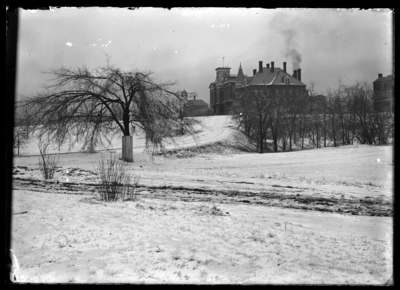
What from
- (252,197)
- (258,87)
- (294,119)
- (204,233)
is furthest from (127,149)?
(258,87)

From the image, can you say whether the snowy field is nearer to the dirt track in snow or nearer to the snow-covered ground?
the dirt track in snow

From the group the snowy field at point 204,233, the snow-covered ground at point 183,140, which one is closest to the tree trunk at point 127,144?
the snow-covered ground at point 183,140

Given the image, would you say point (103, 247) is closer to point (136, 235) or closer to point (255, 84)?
point (136, 235)

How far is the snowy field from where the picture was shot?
3.77 metres

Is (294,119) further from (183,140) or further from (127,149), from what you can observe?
(127,149)

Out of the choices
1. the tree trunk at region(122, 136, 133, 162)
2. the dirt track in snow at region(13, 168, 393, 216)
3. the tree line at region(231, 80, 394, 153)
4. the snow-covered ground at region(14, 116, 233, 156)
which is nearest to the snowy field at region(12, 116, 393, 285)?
the dirt track in snow at region(13, 168, 393, 216)

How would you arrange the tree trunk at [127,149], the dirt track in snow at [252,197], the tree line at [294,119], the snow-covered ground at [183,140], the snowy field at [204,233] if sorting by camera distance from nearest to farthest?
the snowy field at [204,233] < the dirt track in snow at [252,197] < the snow-covered ground at [183,140] < the tree trunk at [127,149] < the tree line at [294,119]

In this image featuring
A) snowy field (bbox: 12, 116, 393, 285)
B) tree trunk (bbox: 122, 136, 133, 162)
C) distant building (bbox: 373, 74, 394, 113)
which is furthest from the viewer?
tree trunk (bbox: 122, 136, 133, 162)

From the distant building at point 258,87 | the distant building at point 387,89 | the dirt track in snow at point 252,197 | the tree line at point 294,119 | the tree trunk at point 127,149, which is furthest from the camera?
the distant building at point 258,87

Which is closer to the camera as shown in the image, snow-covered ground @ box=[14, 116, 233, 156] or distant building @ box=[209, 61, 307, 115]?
snow-covered ground @ box=[14, 116, 233, 156]

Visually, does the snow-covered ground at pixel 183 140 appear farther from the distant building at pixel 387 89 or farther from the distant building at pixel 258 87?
the distant building at pixel 387 89

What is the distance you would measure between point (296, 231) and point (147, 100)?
13.4 metres

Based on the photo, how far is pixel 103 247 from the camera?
4793 mm

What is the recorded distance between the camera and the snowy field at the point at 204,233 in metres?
3.77
